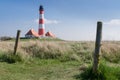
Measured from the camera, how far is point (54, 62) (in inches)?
Result: 697

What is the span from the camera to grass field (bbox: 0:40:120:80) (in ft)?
39.9

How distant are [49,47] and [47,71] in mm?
7473

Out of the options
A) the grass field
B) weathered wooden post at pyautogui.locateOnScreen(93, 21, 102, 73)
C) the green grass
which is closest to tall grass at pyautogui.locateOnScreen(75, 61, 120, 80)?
the grass field

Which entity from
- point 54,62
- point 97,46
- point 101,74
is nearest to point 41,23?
point 54,62

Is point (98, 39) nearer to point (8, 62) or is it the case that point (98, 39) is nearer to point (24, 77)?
point (24, 77)

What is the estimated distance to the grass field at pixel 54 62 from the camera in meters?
12.2

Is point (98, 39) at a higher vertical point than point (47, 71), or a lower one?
higher

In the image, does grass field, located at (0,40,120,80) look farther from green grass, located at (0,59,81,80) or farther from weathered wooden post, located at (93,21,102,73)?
weathered wooden post, located at (93,21,102,73)

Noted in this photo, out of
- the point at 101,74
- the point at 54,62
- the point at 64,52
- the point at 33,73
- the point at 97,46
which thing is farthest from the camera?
the point at 64,52

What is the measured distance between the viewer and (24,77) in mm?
12141

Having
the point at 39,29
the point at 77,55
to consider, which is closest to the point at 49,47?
the point at 77,55

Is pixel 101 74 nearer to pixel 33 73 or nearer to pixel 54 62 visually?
pixel 33 73

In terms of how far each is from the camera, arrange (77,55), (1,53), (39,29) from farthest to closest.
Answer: (39,29) < (77,55) < (1,53)

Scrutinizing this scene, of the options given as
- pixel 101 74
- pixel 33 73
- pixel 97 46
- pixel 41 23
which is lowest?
pixel 33 73
